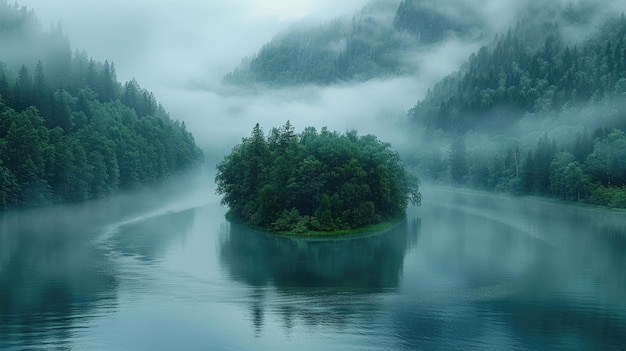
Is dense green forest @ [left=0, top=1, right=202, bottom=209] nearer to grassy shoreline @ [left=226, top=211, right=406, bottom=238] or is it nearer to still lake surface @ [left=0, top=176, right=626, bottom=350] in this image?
still lake surface @ [left=0, top=176, right=626, bottom=350]

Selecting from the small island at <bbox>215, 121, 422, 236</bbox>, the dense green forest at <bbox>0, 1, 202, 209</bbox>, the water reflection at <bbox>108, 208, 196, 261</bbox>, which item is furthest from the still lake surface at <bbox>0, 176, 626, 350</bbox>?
the dense green forest at <bbox>0, 1, 202, 209</bbox>

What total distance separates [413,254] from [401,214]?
38.8 meters

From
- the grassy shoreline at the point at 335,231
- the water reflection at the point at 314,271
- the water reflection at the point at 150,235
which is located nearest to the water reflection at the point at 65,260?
the water reflection at the point at 150,235

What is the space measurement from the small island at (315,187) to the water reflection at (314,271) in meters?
3.37

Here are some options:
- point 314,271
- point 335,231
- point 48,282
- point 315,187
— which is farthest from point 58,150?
point 314,271

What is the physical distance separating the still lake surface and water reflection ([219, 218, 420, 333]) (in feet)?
0.76

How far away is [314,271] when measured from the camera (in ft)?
227

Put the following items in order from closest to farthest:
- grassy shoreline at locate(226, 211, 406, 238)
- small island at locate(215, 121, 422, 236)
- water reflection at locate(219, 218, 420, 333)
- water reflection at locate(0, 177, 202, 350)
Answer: water reflection at locate(0, 177, 202, 350), water reflection at locate(219, 218, 420, 333), grassy shoreline at locate(226, 211, 406, 238), small island at locate(215, 121, 422, 236)

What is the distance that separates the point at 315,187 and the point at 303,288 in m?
36.6

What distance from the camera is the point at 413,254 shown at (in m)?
81.8

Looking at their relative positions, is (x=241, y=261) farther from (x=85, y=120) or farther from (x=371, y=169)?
(x=85, y=120)

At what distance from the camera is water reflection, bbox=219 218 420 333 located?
2068 inches

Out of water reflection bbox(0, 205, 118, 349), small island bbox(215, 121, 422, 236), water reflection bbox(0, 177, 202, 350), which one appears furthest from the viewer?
small island bbox(215, 121, 422, 236)

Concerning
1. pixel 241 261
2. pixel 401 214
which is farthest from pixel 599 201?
pixel 241 261
